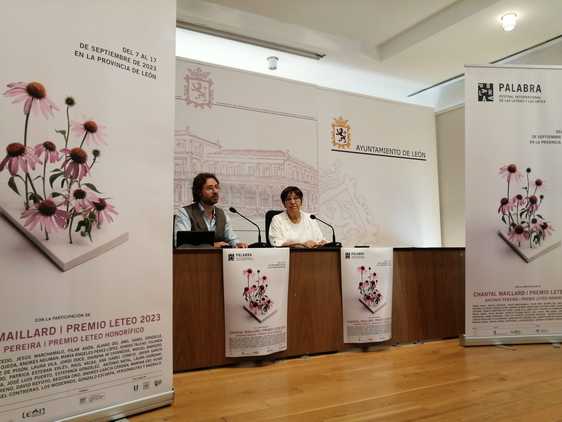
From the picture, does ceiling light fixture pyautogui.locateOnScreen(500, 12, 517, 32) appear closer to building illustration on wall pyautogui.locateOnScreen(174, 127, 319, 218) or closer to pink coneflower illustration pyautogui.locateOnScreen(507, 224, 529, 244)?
pink coneflower illustration pyautogui.locateOnScreen(507, 224, 529, 244)

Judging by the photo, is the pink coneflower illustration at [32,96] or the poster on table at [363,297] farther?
the poster on table at [363,297]

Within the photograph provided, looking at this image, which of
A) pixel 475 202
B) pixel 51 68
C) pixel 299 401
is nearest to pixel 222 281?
pixel 299 401

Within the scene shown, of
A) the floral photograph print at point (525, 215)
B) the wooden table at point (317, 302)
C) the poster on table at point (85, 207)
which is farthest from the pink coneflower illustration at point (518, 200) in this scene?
the poster on table at point (85, 207)

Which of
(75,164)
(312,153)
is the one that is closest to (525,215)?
(312,153)

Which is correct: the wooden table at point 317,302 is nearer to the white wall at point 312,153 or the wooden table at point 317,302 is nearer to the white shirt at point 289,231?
the white shirt at point 289,231

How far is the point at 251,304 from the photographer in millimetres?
2904

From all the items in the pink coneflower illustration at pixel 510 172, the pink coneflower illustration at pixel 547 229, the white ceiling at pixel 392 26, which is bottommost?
the pink coneflower illustration at pixel 547 229

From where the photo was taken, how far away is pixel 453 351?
3.32m

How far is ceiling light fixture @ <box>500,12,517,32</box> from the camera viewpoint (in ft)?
14.8

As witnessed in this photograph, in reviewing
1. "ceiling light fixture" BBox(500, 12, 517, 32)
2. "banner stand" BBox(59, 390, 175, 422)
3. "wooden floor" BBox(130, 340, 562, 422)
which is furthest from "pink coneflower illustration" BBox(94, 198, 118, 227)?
"ceiling light fixture" BBox(500, 12, 517, 32)

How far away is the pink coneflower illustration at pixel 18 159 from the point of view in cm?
170

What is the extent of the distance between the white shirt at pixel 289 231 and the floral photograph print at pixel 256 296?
100 centimetres

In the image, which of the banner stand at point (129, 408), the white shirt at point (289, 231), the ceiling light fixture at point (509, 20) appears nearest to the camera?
the banner stand at point (129, 408)

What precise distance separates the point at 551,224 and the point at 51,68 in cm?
354
